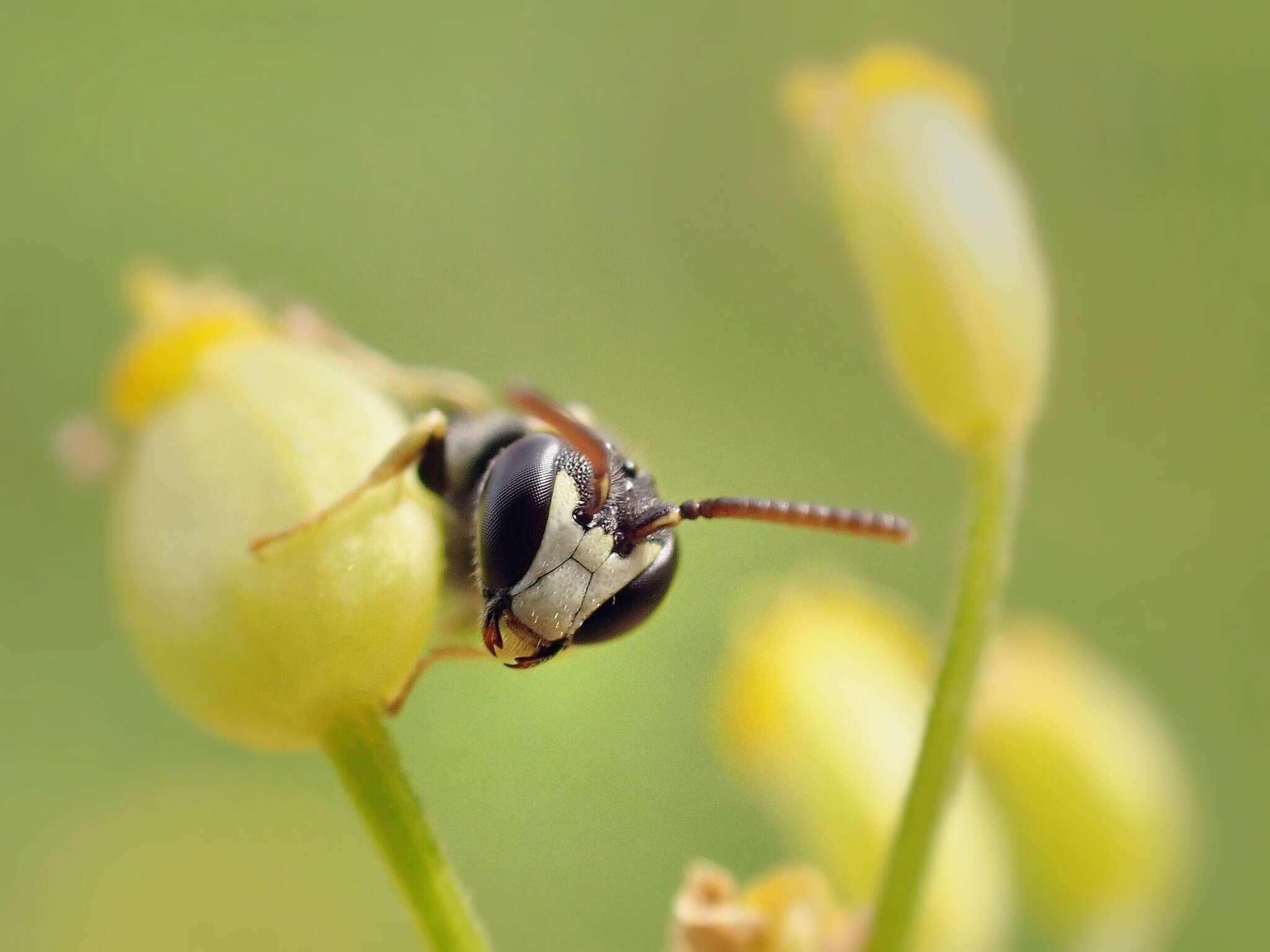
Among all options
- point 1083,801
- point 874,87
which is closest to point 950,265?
point 874,87

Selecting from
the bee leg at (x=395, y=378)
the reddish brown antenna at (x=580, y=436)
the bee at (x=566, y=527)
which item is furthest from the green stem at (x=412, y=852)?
the bee leg at (x=395, y=378)

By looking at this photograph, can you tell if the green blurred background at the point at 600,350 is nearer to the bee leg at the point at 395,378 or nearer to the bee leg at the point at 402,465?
the bee leg at the point at 395,378

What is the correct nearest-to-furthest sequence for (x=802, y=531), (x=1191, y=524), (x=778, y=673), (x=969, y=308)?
(x=969, y=308), (x=778, y=673), (x=802, y=531), (x=1191, y=524)

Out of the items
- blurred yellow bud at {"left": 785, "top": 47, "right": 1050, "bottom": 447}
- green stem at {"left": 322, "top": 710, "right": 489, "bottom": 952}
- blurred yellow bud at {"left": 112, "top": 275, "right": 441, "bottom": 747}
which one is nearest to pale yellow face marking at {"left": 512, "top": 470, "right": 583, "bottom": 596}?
blurred yellow bud at {"left": 112, "top": 275, "right": 441, "bottom": 747}

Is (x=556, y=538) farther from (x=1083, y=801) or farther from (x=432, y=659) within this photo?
(x=1083, y=801)

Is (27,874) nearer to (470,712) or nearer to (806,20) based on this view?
A: (470,712)

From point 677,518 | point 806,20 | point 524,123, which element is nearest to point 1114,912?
point 677,518
